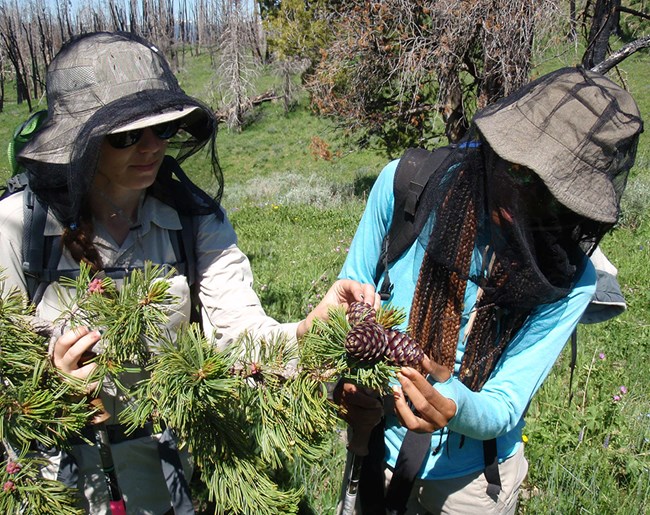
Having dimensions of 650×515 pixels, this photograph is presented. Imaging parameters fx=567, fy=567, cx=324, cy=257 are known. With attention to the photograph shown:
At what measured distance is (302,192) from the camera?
11586mm

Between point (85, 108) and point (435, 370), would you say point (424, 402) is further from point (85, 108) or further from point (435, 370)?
point (85, 108)

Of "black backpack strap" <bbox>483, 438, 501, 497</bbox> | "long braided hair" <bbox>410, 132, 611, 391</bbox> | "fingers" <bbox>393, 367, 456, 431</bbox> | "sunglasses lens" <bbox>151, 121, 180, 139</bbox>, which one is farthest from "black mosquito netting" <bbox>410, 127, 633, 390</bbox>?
"sunglasses lens" <bbox>151, 121, 180, 139</bbox>

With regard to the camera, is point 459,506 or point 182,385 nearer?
point 182,385

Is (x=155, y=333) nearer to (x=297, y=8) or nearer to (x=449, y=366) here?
(x=449, y=366)

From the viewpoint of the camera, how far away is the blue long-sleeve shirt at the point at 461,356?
1466 millimetres

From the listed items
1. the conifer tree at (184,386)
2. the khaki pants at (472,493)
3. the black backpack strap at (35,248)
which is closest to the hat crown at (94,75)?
the black backpack strap at (35,248)

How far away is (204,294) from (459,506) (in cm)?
106

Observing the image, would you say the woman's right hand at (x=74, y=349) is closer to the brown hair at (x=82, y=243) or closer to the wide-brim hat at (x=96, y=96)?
the brown hair at (x=82, y=243)

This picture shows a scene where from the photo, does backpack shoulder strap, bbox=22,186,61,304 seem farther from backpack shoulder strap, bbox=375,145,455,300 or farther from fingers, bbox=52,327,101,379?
backpack shoulder strap, bbox=375,145,455,300

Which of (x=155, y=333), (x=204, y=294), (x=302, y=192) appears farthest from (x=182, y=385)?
(x=302, y=192)

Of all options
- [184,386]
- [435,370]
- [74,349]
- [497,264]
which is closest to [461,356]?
[497,264]

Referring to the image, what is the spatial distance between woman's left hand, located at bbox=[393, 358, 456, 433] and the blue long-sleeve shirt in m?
0.04

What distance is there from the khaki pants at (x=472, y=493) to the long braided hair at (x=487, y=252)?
13.8 inches

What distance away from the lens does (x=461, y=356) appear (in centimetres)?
169
